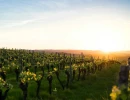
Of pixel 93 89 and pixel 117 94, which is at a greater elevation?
pixel 117 94

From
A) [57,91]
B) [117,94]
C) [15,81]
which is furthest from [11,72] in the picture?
[117,94]

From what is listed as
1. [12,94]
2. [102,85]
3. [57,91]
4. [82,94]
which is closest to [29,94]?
[12,94]

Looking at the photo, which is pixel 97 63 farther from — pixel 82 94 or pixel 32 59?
pixel 82 94

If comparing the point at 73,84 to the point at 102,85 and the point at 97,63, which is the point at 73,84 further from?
the point at 97,63

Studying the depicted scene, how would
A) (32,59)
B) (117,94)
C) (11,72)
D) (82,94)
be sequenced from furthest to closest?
(32,59) → (11,72) → (82,94) → (117,94)

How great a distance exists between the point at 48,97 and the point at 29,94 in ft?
6.31

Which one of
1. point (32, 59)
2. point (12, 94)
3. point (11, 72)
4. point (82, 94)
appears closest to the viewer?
point (12, 94)

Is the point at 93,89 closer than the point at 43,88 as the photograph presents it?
No

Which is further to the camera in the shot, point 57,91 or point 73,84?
point 73,84

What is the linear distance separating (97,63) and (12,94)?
26188 mm

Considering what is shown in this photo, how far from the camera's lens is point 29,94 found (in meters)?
24.4

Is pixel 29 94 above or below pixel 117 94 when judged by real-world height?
below

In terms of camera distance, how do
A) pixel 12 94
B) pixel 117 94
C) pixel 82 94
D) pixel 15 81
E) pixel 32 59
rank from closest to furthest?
pixel 117 94 < pixel 12 94 < pixel 82 94 < pixel 15 81 < pixel 32 59

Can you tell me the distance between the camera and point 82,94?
26547 mm
